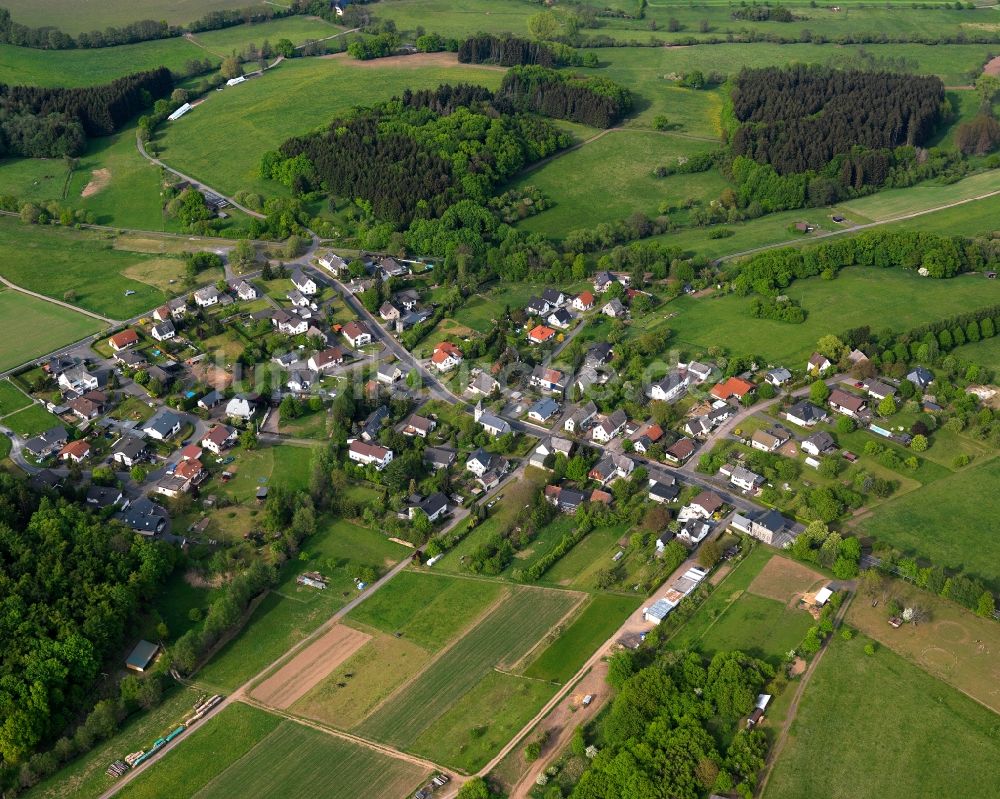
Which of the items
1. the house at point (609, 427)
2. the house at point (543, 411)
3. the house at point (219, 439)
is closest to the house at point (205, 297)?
the house at point (219, 439)

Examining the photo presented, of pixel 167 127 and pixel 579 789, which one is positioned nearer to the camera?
pixel 579 789

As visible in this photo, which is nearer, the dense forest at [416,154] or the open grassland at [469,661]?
the open grassland at [469,661]

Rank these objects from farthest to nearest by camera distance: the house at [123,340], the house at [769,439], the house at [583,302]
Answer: the house at [583,302], the house at [123,340], the house at [769,439]

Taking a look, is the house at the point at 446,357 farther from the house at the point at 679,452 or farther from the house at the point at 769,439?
the house at the point at 769,439

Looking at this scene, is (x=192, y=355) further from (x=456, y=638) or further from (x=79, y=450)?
(x=456, y=638)

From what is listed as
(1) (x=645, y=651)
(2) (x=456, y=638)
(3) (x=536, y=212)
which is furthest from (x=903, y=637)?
(3) (x=536, y=212)

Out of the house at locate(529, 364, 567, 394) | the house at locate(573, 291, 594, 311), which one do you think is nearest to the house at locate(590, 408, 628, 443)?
the house at locate(529, 364, 567, 394)
